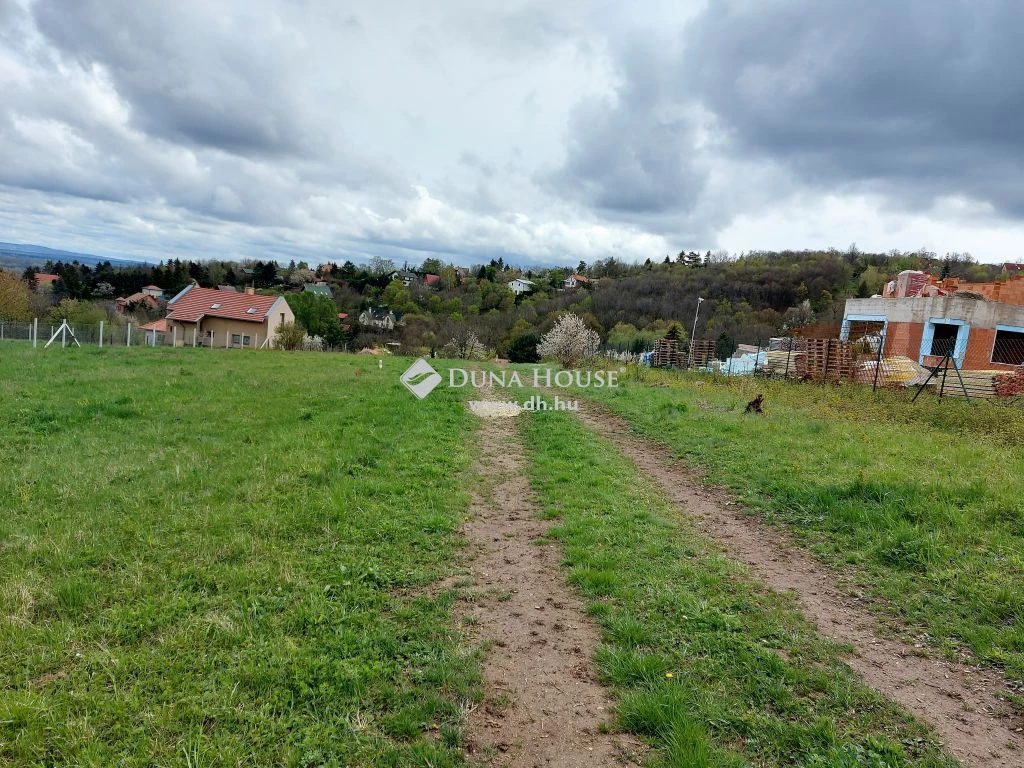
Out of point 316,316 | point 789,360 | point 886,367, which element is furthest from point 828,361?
point 316,316

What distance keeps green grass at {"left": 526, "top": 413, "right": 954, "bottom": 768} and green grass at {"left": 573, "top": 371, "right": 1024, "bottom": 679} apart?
104cm

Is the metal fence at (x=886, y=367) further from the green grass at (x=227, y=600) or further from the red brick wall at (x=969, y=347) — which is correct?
the green grass at (x=227, y=600)

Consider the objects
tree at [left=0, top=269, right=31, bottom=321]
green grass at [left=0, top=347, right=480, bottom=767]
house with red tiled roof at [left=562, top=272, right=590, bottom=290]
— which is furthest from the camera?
house with red tiled roof at [left=562, top=272, right=590, bottom=290]

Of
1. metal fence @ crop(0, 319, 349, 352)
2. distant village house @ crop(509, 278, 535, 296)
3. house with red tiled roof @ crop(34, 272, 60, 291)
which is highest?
distant village house @ crop(509, 278, 535, 296)

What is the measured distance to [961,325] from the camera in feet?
75.4

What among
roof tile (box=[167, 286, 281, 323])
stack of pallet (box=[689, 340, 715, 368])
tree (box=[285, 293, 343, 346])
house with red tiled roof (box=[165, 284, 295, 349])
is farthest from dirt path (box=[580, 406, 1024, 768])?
tree (box=[285, 293, 343, 346])

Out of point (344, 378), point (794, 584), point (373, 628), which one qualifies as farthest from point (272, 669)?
point (344, 378)

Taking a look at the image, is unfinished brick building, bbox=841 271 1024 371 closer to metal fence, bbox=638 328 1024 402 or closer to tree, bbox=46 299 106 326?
metal fence, bbox=638 328 1024 402

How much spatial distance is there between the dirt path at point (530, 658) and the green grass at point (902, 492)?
8.01ft

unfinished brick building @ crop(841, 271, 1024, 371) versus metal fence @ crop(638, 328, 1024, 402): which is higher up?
unfinished brick building @ crop(841, 271, 1024, 371)

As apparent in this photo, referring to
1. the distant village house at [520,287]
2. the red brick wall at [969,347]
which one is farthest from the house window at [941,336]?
the distant village house at [520,287]

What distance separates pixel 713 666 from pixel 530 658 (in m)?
1.13

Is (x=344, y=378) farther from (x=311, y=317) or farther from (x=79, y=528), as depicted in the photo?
(x=311, y=317)

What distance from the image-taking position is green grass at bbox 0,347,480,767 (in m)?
2.50
